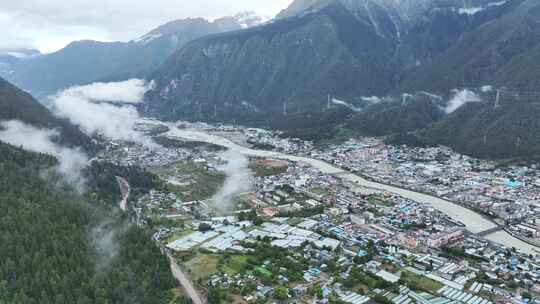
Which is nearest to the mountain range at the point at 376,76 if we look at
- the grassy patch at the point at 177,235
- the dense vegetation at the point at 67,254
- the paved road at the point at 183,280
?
the grassy patch at the point at 177,235

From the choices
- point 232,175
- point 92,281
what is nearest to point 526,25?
point 232,175

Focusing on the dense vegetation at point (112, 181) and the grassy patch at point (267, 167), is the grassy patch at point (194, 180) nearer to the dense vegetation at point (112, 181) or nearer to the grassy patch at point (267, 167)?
the dense vegetation at point (112, 181)

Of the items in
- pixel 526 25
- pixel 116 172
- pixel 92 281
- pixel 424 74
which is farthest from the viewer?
pixel 424 74

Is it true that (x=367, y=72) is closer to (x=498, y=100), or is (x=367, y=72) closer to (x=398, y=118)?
(x=398, y=118)

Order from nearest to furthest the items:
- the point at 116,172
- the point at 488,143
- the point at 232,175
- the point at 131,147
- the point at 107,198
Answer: the point at 107,198, the point at 116,172, the point at 232,175, the point at 488,143, the point at 131,147

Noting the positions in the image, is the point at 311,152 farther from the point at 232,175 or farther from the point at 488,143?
the point at 488,143

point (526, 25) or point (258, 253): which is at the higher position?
point (526, 25)
